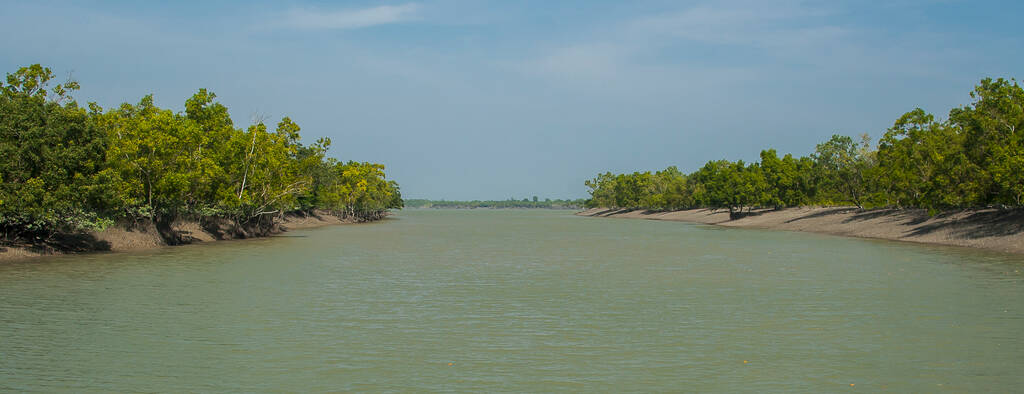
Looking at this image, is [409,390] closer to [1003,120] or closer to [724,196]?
[1003,120]

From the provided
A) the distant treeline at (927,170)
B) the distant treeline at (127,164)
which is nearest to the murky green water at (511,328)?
the distant treeline at (127,164)

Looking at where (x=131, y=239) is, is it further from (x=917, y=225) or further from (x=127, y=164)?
(x=917, y=225)

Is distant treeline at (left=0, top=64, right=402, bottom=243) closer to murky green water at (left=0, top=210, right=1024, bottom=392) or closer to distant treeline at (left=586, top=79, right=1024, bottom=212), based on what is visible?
murky green water at (left=0, top=210, right=1024, bottom=392)

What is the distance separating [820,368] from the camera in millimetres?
14906

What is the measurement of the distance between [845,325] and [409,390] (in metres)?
13.5

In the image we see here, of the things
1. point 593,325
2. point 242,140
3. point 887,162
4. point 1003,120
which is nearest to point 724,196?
point 887,162

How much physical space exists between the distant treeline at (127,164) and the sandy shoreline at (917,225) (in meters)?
61.2

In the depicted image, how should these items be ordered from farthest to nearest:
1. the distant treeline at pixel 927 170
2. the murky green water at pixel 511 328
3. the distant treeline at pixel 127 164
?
1. the distant treeline at pixel 927 170
2. the distant treeline at pixel 127 164
3. the murky green water at pixel 511 328

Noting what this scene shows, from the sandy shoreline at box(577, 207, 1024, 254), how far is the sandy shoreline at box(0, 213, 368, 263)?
64132 millimetres

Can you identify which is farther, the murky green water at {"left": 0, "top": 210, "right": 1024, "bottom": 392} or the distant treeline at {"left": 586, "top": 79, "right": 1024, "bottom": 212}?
the distant treeline at {"left": 586, "top": 79, "right": 1024, "bottom": 212}

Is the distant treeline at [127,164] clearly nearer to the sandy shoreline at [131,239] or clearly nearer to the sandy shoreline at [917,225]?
the sandy shoreline at [131,239]

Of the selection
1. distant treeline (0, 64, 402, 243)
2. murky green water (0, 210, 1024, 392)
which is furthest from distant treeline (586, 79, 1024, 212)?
distant treeline (0, 64, 402, 243)

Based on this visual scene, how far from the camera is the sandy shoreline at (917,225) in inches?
2227

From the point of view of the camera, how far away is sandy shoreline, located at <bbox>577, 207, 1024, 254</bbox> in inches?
2227
